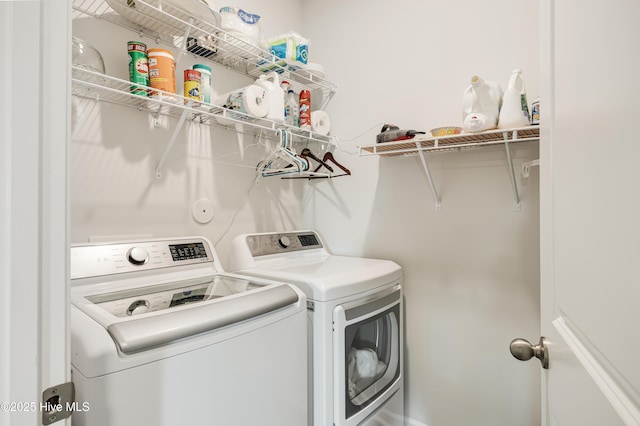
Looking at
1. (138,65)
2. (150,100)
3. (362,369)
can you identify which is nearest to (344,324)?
(362,369)

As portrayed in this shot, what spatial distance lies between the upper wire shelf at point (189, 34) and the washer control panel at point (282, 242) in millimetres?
950

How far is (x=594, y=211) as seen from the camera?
17.4 inches

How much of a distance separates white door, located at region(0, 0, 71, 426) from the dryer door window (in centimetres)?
102

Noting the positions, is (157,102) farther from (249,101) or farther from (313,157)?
(313,157)

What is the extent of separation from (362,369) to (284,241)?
2.61 feet

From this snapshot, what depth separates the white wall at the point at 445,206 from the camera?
4.95 feet

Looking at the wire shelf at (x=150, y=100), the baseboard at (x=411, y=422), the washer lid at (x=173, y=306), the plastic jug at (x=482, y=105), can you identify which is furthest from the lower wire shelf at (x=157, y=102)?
the baseboard at (x=411, y=422)

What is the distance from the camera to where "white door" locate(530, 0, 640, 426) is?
1.15 feet

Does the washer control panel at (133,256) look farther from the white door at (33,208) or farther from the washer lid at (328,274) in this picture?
the white door at (33,208)

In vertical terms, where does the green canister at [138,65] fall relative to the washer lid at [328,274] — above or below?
above

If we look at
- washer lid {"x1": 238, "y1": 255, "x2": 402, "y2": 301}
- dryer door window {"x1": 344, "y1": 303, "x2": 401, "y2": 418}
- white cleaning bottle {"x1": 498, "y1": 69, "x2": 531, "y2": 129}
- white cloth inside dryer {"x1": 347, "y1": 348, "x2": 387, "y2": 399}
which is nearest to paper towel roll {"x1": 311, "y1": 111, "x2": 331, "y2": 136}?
washer lid {"x1": 238, "y1": 255, "x2": 402, "y2": 301}

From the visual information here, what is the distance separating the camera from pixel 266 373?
0.98m

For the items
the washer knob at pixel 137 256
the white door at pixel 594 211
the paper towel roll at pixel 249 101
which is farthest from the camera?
the paper towel roll at pixel 249 101

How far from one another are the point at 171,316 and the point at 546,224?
3.15 ft
